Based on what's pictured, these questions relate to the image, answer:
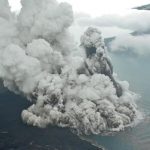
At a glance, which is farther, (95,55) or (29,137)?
(95,55)

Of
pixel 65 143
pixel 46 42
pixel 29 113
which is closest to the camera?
pixel 65 143

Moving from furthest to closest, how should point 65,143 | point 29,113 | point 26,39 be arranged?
point 26,39 < point 29,113 < point 65,143

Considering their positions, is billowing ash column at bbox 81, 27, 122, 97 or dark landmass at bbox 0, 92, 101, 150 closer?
dark landmass at bbox 0, 92, 101, 150

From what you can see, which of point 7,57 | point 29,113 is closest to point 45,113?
point 29,113

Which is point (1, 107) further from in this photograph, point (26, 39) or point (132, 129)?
point (132, 129)
